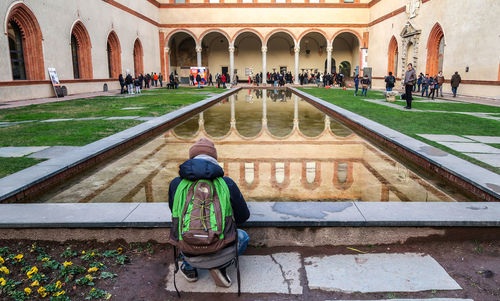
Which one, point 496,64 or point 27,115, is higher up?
point 496,64

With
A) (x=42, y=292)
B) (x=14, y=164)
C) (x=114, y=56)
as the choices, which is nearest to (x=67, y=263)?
(x=42, y=292)

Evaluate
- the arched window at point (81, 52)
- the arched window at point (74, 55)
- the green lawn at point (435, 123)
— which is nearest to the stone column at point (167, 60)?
the arched window at point (81, 52)

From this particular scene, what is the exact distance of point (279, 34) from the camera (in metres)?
40.2

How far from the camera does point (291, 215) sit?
Answer: 141 inches

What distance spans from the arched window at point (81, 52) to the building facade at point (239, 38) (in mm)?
57

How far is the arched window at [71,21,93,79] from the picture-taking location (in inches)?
893

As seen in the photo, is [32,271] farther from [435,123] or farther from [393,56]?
[393,56]

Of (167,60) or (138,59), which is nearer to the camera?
(138,59)

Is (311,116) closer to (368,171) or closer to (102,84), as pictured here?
(368,171)

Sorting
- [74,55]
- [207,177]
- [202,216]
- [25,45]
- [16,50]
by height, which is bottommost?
[202,216]

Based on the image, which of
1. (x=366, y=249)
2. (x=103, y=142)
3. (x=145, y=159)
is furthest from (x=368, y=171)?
(x=103, y=142)

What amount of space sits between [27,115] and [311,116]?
28.9ft

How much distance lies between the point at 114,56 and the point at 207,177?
2732cm

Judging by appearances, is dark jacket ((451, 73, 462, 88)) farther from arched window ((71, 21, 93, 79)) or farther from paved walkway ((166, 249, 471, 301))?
arched window ((71, 21, 93, 79))
